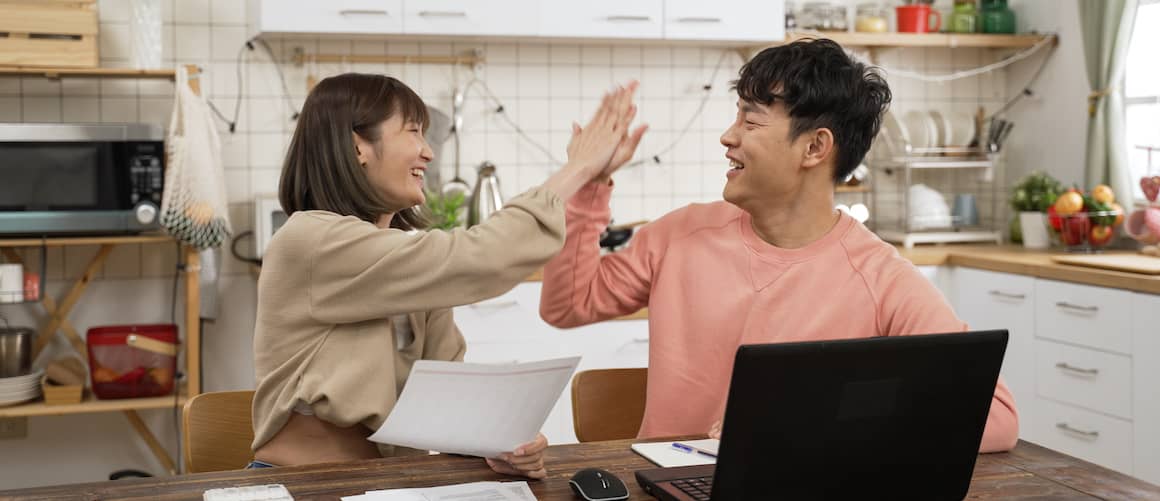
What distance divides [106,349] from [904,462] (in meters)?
2.68

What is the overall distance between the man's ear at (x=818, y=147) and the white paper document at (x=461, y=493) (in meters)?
0.71

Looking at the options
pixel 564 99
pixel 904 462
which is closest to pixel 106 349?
pixel 564 99

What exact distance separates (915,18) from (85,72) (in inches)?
108

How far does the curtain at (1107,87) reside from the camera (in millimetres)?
3736

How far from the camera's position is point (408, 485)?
1448 mm

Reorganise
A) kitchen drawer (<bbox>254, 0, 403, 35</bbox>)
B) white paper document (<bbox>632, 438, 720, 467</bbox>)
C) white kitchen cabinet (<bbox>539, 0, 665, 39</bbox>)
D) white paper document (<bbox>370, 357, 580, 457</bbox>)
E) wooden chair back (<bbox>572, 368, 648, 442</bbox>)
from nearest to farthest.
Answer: white paper document (<bbox>370, 357, 580, 457</bbox>)
white paper document (<bbox>632, 438, 720, 467</bbox>)
wooden chair back (<bbox>572, 368, 648, 442</bbox>)
kitchen drawer (<bbox>254, 0, 403, 35</bbox>)
white kitchen cabinet (<bbox>539, 0, 665, 39</bbox>)

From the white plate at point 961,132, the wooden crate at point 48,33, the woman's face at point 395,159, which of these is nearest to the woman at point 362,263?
the woman's face at point 395,159

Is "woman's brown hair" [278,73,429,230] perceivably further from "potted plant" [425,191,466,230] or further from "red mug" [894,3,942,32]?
"red mug" [894,3,942,32]

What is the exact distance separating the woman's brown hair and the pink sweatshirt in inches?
12.4

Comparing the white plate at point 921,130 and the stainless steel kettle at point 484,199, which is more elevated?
the white plate at point 921,130

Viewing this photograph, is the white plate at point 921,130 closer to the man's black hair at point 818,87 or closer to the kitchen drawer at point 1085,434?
the kitchen drawer at point 1085,434

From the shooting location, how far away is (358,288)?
1.59m

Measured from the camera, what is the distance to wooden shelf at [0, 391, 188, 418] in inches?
126

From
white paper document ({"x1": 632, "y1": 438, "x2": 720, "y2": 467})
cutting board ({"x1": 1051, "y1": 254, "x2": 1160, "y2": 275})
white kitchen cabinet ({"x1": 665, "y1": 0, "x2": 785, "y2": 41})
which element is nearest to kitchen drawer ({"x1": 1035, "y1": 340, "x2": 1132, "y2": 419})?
cutting board ({"x1": 1051, "y1": 254, "x2": 1160, "y2": 275})
